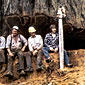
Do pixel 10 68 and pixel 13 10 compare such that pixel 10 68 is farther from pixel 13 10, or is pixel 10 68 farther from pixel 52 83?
pixel 13 10

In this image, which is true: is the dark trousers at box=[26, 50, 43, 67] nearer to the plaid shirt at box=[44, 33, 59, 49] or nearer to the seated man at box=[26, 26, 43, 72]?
the seated man at box=[26, 26, 43, 72]

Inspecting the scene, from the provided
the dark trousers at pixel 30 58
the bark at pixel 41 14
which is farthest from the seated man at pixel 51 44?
the bark at pixel 41 14

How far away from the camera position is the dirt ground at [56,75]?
5781 mm

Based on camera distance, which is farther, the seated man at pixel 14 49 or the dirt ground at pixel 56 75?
the seated man at pixel 14 49

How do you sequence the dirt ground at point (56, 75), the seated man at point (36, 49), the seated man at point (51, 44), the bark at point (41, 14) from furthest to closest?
the bark at point (41, 14)
the seated man at point (51, 44)
the seated man at point (36, 49)
the dirt ground at point (56, 75)

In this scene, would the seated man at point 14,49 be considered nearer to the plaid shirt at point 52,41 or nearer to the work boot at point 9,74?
the work boot at point 9,74

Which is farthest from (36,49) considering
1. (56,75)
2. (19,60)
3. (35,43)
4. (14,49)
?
(56,75)

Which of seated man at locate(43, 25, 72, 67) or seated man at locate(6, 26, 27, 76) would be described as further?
seated man at locate(43, 25, 72, 67)

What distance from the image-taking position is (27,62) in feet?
22.1

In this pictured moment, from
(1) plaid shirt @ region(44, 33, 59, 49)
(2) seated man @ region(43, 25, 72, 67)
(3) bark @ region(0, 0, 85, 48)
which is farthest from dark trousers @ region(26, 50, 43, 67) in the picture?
(3) bark @ region(0, 0, 85, 48)

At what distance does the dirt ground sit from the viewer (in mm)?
5781

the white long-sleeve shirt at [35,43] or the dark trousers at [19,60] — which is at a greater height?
the white long-sleeve shirt at [35,43]

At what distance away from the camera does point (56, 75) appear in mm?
6414

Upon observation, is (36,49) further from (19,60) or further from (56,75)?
(56,75)
